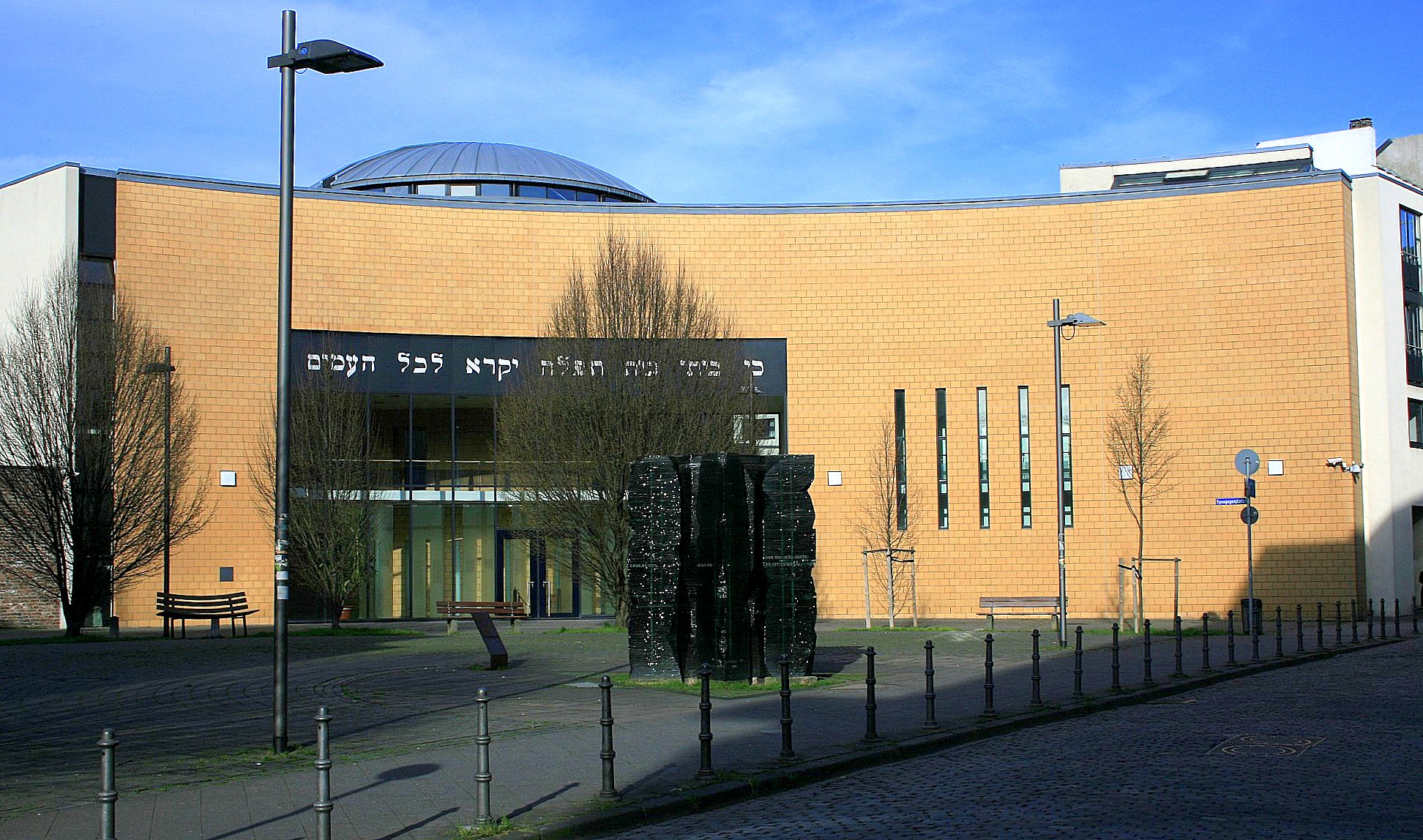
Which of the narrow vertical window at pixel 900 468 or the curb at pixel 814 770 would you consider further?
the narrow vertical window at pixel 900 468

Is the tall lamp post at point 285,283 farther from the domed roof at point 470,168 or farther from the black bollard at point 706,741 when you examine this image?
the domed roof at point 470,168

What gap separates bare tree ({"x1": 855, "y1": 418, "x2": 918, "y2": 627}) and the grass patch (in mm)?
18258

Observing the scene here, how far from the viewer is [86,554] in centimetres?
2920

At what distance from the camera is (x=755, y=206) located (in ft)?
123

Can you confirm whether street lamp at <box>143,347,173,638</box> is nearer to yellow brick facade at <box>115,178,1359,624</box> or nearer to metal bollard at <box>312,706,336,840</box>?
yellow brick facade at <box>115,178,1359,624</box>

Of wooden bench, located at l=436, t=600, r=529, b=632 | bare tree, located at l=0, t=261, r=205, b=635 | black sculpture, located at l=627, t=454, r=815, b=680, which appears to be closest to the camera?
black sculpture, located at l=627, t=454, r=815, b=680

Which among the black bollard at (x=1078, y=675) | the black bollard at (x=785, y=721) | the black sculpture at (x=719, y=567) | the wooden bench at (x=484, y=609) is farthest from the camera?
the wooden bench at (x=484, y=609)

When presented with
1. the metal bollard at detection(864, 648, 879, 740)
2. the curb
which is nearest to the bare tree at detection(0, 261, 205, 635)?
the metal bollard at detection(864, 648, 879, 740)

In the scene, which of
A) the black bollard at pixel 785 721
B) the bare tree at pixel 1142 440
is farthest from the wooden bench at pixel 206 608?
the bare tree at pixel 1142 440

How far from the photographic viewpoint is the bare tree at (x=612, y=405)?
2923 centimetres

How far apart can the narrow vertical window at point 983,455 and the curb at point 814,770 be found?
18180mm

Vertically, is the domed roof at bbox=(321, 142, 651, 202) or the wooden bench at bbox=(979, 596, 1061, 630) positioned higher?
the domed roof at bbox=(321, 142, 651, 202)

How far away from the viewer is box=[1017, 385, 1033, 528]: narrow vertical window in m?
36.4

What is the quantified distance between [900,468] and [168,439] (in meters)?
19.0
